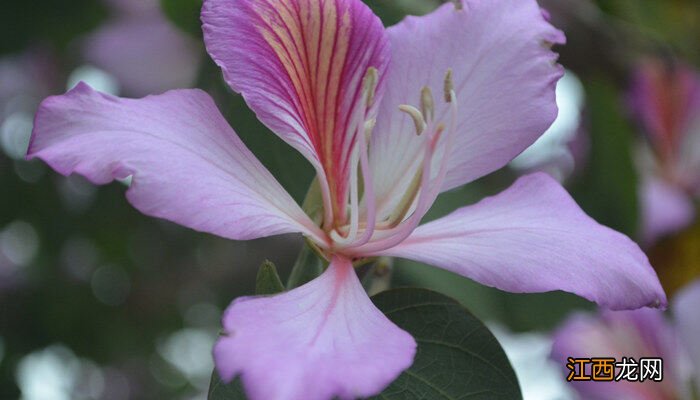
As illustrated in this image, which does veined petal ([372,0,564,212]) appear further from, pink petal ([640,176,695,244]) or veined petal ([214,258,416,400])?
pink petal ([640,176,695,244])

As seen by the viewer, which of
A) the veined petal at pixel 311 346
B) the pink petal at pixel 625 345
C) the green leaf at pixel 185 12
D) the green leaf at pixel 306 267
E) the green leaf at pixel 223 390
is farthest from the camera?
the pink petal at pixel 625 345

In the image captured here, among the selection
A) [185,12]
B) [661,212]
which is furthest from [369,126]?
[661,212]

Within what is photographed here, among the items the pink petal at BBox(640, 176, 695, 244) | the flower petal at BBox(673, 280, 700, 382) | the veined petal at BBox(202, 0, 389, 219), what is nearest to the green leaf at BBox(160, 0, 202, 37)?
the veined petal at BBox(202, 0, 389, 219)

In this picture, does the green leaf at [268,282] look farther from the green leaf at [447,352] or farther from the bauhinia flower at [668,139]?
the bauhinia flower at [668,139]

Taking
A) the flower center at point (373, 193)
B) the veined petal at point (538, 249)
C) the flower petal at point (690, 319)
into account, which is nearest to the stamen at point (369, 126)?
the flower center at point (373, 193)

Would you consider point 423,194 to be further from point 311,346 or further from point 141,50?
point 141,50

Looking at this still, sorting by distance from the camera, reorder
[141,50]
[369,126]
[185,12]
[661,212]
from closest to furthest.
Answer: [369,126]
[185,12]
[661,212]
[141,50]

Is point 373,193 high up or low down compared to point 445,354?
up

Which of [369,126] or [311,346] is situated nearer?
[311,346]
